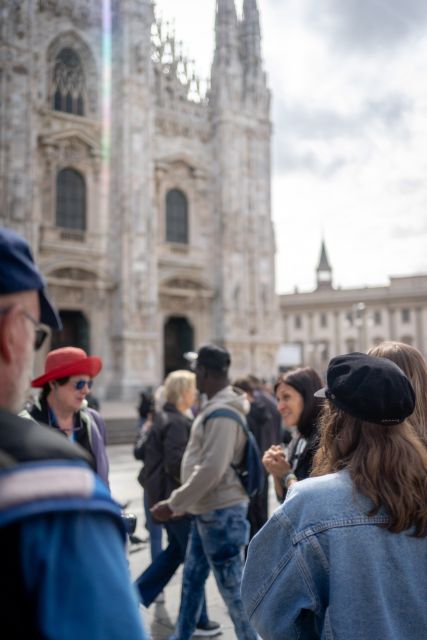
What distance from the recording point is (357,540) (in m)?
1.67

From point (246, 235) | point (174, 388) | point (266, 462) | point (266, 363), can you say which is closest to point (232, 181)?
point (246, 235)

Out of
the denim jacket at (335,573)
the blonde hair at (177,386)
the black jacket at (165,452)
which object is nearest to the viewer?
the denim jacket at (335,573)

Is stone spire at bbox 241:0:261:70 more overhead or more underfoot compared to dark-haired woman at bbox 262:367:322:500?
more overhead

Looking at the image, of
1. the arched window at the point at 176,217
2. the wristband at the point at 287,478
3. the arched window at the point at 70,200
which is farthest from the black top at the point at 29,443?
the arched window at the point at 176,217

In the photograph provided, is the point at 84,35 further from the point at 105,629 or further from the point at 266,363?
the point at 105,629

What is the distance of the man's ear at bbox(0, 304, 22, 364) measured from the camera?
1.11m

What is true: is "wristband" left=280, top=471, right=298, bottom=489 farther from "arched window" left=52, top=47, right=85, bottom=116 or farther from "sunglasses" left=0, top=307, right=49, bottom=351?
"arched window" left=52, top=47, right=85, bottom=116

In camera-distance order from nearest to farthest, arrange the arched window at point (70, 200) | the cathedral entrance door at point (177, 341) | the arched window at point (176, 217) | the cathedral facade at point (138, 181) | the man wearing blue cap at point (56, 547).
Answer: the man wearing blue cap at point (56, 547) < the cathedral facade at point (138, 181) < the arched window at point (70, 200) < the arched window at point (176, 217) < the cathedral entrance door at point (177, 341)

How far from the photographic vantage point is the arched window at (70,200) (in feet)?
74.5

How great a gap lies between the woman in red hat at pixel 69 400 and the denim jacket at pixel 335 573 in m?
1.96

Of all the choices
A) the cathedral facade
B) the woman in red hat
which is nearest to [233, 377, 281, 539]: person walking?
the woman in red hat

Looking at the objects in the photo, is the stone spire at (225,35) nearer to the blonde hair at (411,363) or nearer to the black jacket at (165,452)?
the black jacket at (165,452)

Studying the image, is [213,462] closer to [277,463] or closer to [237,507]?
[237,507]

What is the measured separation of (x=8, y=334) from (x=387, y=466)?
1.23 m
